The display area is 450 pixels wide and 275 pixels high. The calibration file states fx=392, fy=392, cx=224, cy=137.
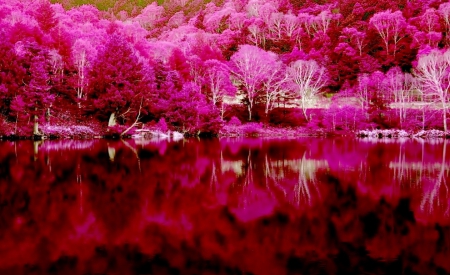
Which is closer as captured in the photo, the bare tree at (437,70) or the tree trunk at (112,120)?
the tree trunk at (112,120)

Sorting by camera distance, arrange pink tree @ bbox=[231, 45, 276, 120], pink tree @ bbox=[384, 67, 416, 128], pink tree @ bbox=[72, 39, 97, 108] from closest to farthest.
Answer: pink tree @ bbox=[72, 39, 97, 108] < pink tree @ bbox=[384, 67, 416, 128] < pink tree @ bbox=[231, 45, 276, 120]

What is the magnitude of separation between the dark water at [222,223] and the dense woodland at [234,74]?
21.7m

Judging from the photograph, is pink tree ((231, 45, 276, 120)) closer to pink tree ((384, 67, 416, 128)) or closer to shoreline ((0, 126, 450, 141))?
shoreline ((0, 126, 450, 141))

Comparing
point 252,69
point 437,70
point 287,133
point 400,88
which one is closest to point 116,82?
point 252,69

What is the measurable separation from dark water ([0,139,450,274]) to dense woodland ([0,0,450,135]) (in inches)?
853

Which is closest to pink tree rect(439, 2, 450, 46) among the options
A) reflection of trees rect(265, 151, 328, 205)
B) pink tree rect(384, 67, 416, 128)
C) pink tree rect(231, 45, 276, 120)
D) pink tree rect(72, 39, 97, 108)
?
pink tree rect(384, 67, 416, 128)

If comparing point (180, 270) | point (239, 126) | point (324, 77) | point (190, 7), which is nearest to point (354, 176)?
point (180, 270)

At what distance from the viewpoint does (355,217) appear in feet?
21.5

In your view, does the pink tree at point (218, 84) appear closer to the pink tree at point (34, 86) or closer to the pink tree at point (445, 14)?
the pink tree at point (34, 86)

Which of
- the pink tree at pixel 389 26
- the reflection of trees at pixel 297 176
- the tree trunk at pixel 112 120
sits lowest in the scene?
the reflection of trees at pixel 297 176

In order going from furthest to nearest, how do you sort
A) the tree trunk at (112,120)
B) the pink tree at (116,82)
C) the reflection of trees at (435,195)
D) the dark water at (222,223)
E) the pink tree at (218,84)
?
the pink tree at (218,84)
the tree trunk at (112,120)
the pink tree at (116,82)
the reflection of trees at (435,195)
the dark water at (222,223)

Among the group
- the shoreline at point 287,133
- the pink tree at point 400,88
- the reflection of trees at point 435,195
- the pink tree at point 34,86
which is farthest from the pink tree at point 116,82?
the reflection of trees at point 435,195

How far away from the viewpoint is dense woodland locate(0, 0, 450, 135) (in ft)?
103

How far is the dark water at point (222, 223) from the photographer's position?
4539 millimetres
